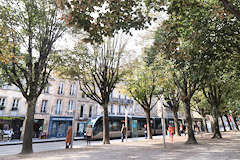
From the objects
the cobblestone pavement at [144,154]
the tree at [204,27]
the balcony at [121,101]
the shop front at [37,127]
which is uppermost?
the balcony at [121,101]

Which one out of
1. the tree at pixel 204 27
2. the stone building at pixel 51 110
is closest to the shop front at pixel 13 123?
the stone building at pixel 51 110

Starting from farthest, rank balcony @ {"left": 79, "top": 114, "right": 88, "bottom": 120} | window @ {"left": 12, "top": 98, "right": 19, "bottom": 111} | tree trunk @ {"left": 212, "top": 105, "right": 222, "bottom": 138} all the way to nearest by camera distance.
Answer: balcony @ {"left": 79, "top": 114, "right": 88, "bottom": 120}
window @ {"left": 12, "top": 98, "right": 19, "bottom": 111}
tree trunk @ {"left": 212, "top": 105, "right": 222, "bottom": 138}

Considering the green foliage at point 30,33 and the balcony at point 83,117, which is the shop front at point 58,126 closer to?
the balcony at point 83,117

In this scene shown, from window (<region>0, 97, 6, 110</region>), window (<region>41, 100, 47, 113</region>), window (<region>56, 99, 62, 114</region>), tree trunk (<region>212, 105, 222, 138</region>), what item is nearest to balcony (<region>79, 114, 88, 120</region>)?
window (<region>56, 99, 62, 114</region>)

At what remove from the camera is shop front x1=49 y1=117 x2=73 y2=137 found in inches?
1106

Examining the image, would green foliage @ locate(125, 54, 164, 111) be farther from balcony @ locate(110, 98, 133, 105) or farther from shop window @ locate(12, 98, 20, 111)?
balcony @ locate(110, 98, 133, 105)

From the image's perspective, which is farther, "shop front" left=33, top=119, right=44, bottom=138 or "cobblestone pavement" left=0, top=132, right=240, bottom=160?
"shop front" left=33, top=119, right=44, bottom=138

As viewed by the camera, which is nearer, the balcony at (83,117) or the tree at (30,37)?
the tree at (30,37)

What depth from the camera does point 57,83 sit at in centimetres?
3048

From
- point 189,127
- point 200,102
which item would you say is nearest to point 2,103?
point 189,127

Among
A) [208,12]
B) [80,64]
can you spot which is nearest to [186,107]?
[208,12]

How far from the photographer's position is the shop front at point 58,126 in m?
28.1

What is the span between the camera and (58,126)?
29094 mm

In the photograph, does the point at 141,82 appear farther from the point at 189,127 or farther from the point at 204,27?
the point at 204,27
